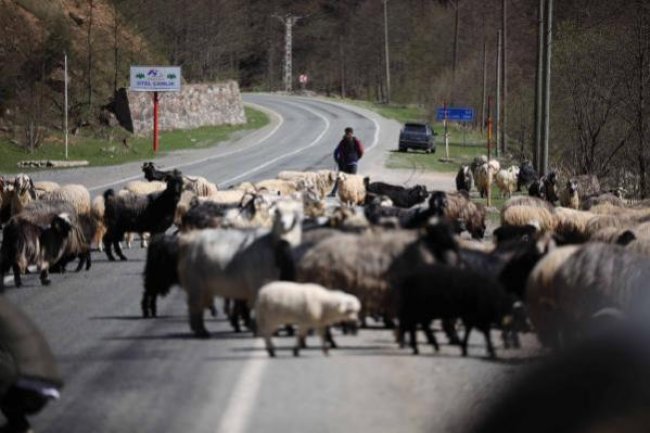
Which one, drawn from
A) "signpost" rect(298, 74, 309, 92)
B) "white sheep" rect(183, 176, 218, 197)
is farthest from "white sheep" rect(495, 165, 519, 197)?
"signpost" rect(298, 74, 309, 92)

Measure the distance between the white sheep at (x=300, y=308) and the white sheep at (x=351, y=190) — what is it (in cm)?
1787

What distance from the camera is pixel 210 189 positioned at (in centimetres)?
2839

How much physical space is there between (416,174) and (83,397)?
39.6m

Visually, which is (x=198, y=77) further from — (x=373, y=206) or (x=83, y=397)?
(x=83, y=397)

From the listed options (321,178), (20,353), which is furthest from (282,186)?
(20,353)

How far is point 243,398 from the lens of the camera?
10625mm

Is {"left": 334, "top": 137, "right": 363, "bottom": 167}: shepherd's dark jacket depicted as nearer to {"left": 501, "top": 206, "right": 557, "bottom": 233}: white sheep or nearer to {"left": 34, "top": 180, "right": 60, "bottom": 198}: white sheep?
{"left": 34, "top": 180, "right": 60, "bottom": 198}: white sheep

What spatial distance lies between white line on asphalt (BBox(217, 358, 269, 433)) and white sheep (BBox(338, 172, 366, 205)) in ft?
60.4

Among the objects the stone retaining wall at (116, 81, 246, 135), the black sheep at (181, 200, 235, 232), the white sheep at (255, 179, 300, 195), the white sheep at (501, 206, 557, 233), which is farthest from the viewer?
the stone retaining wall at (116, 81, 246, 135)

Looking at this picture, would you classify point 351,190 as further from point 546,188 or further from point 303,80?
point 303,80

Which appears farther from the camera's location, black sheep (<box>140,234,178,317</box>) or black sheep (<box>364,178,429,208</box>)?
black sheep (<box>364,178,429,208</box>)

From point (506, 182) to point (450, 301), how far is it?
2827 cm

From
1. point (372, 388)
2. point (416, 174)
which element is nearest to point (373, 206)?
point (372, 388)

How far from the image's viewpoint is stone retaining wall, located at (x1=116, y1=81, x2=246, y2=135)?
234 feet
